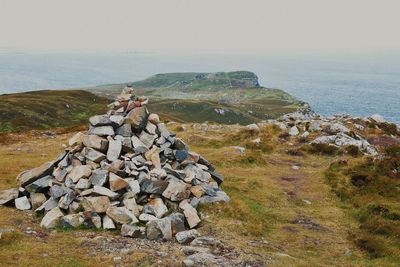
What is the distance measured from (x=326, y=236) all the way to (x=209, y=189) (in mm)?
7196

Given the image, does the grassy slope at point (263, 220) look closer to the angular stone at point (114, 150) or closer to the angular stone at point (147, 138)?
the angular stone at point (114, 150)

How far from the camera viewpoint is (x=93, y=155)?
24703 millimetres

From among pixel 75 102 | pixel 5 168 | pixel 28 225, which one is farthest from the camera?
pixel 75 102

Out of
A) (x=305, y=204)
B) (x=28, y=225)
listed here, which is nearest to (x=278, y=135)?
(x=305, y=204)

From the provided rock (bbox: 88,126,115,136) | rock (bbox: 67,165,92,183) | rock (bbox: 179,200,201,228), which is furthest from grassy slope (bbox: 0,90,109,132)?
rock (bbox: 179,200,201,228)

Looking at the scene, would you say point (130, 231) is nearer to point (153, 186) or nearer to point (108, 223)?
point (108, 223)

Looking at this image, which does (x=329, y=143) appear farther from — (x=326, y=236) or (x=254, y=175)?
(x=326, y=236)

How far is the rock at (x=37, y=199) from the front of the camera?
23391mm

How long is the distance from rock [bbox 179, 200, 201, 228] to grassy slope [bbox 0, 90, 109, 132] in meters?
73.2

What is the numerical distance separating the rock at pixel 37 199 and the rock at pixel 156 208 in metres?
6.13

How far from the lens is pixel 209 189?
25391 mm

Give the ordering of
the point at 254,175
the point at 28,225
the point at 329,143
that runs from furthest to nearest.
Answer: the point at 329,143 → the point at 254,175 → the point at 28,225

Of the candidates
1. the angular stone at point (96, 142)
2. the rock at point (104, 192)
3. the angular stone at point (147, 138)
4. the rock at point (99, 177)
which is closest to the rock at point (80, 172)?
the rock at point (99, 177)

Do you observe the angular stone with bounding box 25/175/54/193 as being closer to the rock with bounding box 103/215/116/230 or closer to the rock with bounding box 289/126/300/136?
the rock with bounding box 103/215/116/230
